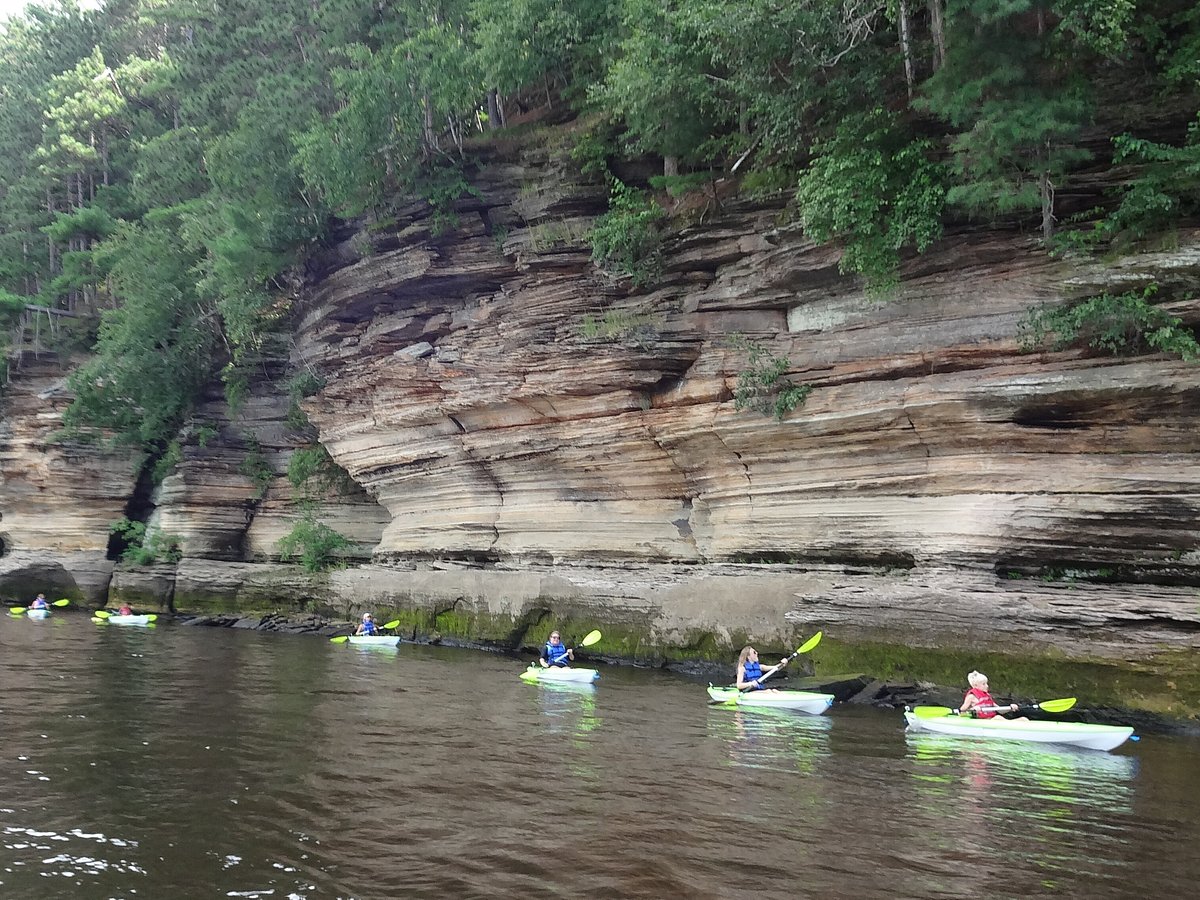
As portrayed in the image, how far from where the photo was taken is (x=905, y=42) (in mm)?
16094

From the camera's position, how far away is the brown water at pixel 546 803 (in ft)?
20.8

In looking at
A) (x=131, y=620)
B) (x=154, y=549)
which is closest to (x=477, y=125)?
(x=131, y=620)

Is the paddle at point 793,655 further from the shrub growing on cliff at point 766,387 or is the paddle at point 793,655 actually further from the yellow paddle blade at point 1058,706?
the shrub growing on cliff at point 766,387

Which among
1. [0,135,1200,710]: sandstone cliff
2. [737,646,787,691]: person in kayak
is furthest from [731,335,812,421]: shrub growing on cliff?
[737,646,787,691]: person in kayak

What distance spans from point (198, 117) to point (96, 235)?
9.53 metres

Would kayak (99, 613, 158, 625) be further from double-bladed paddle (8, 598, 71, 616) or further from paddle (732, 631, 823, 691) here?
paddle (732, 631, 823, 691)

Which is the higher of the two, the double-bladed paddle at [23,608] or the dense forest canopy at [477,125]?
the dense forest canopy at [477,125]

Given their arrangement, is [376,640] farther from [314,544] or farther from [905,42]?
[905,42]

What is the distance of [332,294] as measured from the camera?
28.2 meters

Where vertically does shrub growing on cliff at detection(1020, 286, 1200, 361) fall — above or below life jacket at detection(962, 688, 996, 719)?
above

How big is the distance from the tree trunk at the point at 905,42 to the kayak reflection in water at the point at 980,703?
1057 centimetres

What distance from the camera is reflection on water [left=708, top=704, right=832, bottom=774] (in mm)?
10423

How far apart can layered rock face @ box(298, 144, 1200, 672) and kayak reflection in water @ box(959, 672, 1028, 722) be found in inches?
58.3

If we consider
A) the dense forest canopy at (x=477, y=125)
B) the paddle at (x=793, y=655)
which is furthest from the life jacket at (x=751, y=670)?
the dense forest canopy at (x=477, y=125)
